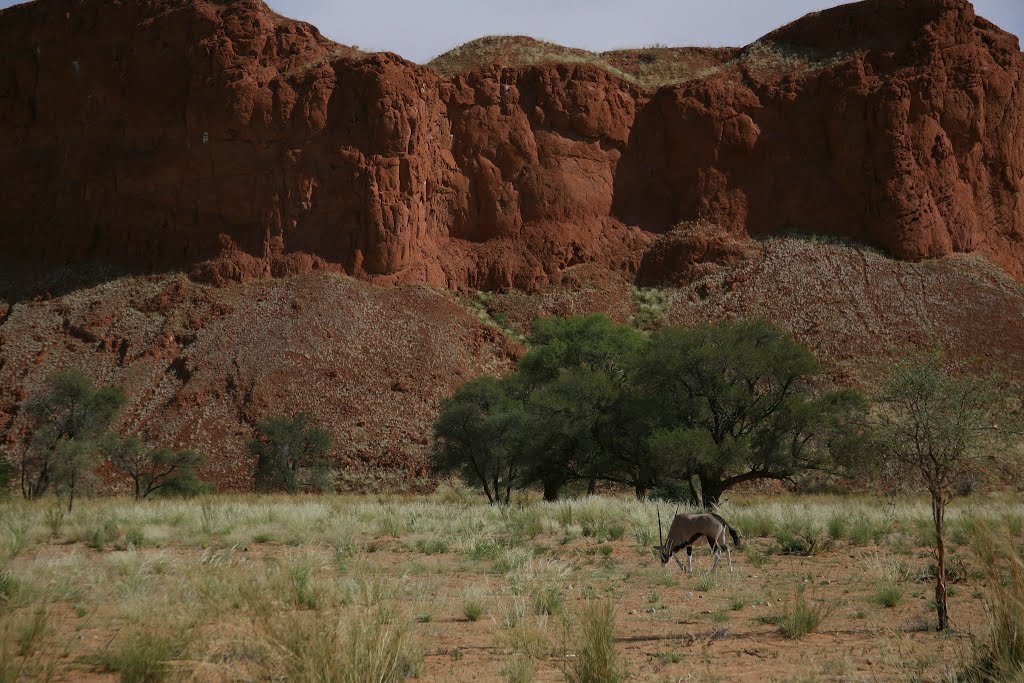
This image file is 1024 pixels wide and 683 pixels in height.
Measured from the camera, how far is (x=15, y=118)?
183ft

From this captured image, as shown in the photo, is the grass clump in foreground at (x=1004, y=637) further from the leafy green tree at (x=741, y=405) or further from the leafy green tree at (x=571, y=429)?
the leafy green tree at (x=571, y=429)

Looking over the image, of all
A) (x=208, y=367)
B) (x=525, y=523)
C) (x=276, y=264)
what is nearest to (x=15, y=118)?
(x=276, y=264)

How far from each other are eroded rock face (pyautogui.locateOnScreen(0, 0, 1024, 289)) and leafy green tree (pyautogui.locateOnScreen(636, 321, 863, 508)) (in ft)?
87.8

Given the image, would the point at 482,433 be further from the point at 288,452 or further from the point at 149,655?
the point at 149,655

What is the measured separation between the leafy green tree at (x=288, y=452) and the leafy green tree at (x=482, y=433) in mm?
6791

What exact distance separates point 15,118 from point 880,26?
60196 mm

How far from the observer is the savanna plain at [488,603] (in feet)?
17.4

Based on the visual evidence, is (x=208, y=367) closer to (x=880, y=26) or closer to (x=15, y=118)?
(x=15, y=118)

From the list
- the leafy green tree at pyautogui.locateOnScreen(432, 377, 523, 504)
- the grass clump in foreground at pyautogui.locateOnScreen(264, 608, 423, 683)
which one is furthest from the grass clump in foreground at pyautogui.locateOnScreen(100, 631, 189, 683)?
the leafy green tree at pyautogui.locateOnScreen(432, 377, 523, 504)

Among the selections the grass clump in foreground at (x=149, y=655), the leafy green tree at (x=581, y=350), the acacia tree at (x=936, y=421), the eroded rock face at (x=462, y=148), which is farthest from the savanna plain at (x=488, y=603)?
the eroded rock face at (x=462, y=148)

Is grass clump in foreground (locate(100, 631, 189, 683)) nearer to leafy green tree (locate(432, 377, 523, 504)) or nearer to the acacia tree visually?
the acacia tree

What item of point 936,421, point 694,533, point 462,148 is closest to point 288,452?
point 694,533

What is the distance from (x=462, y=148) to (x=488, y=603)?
49161 millimetres

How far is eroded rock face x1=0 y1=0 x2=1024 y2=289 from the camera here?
49094 mm
